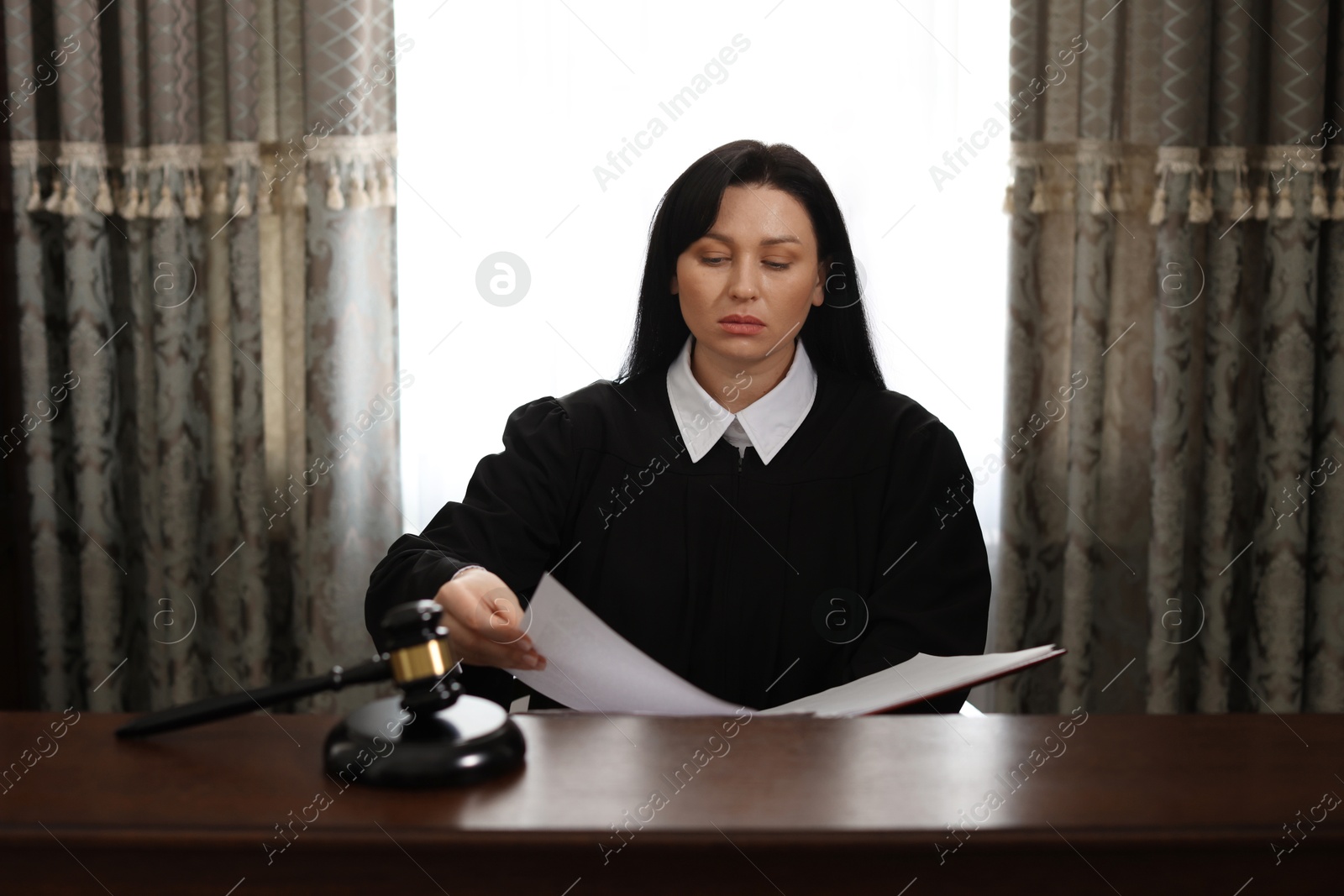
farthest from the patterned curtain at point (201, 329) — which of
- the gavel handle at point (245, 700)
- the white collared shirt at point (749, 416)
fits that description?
the gavel handle at point (245, 700)

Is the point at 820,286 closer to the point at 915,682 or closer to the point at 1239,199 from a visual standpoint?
the point at 915,682

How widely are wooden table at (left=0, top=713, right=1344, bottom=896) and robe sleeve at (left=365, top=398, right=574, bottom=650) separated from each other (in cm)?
82

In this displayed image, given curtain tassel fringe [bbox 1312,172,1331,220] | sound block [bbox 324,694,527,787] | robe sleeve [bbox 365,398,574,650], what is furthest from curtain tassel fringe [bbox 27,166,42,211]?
curtain tassel fringe [bbox 1312,172,1331,220]

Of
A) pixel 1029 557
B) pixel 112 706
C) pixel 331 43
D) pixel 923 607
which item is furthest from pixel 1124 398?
pixel 112 706

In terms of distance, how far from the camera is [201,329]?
9.52ft

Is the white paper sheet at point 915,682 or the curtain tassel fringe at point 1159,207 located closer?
the white paper sheet at point 915,682

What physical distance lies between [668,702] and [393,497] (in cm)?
185

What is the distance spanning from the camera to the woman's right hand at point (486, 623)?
1.24 metres

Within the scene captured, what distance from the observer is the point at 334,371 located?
112 inches

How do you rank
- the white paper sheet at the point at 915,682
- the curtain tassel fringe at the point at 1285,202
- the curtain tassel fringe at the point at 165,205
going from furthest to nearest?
the curtain tassel fringe at the point at 165,205 → the curtain tassel fringe at the point at 1285,202 → the white paper sheet at the point at 915,682

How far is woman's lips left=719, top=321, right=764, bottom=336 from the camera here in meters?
1.74

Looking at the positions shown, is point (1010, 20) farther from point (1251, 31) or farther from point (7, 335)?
point (7, 335)

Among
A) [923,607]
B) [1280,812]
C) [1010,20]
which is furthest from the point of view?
[1010,20]

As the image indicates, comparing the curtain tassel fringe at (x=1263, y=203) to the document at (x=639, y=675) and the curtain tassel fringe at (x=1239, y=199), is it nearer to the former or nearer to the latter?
the curtain tassel fringe at (x=1239, y=199)
